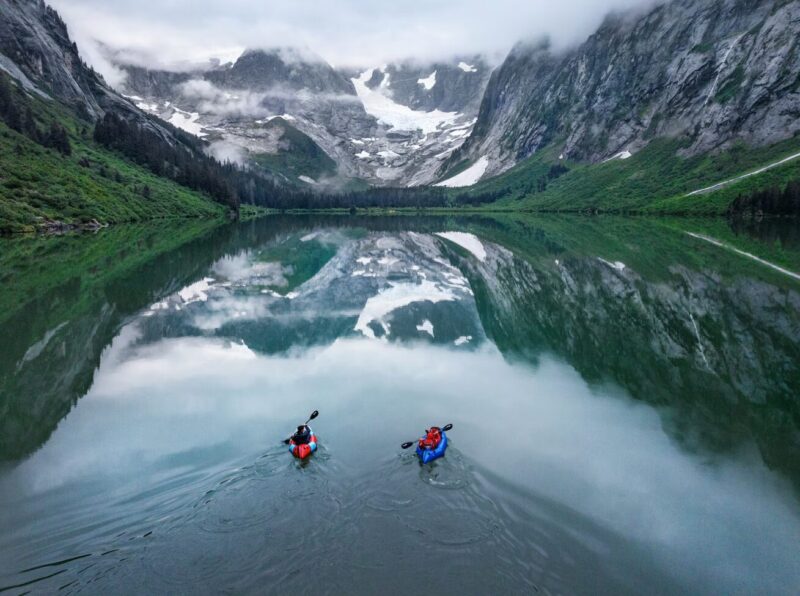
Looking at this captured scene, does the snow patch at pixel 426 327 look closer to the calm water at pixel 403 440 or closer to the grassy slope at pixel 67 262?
the calm water at pixel 403 440

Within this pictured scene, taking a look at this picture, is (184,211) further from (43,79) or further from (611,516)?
(611,516)

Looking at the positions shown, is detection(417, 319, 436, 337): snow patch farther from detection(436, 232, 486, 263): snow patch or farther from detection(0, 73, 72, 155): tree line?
detection(0, 73, 72, 155): tree line

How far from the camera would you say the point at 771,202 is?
404 feet

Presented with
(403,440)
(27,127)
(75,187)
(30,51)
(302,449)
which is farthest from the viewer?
(30,51)

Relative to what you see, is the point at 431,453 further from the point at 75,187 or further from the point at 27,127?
the point at 27,127

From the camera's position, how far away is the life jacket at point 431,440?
17.3 meters

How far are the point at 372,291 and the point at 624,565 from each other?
134 ft

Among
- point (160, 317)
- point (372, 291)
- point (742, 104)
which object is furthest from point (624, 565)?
point (742, 104)

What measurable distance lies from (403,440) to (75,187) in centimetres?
11471

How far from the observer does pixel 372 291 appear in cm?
5178

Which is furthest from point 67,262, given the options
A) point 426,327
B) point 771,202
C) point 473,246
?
point 771,202

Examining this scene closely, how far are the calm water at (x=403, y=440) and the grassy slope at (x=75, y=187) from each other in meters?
56.7

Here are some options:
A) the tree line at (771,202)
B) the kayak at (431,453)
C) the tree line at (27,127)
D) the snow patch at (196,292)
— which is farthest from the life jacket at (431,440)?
the tree line at (27,127)

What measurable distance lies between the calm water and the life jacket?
619 millimetres
